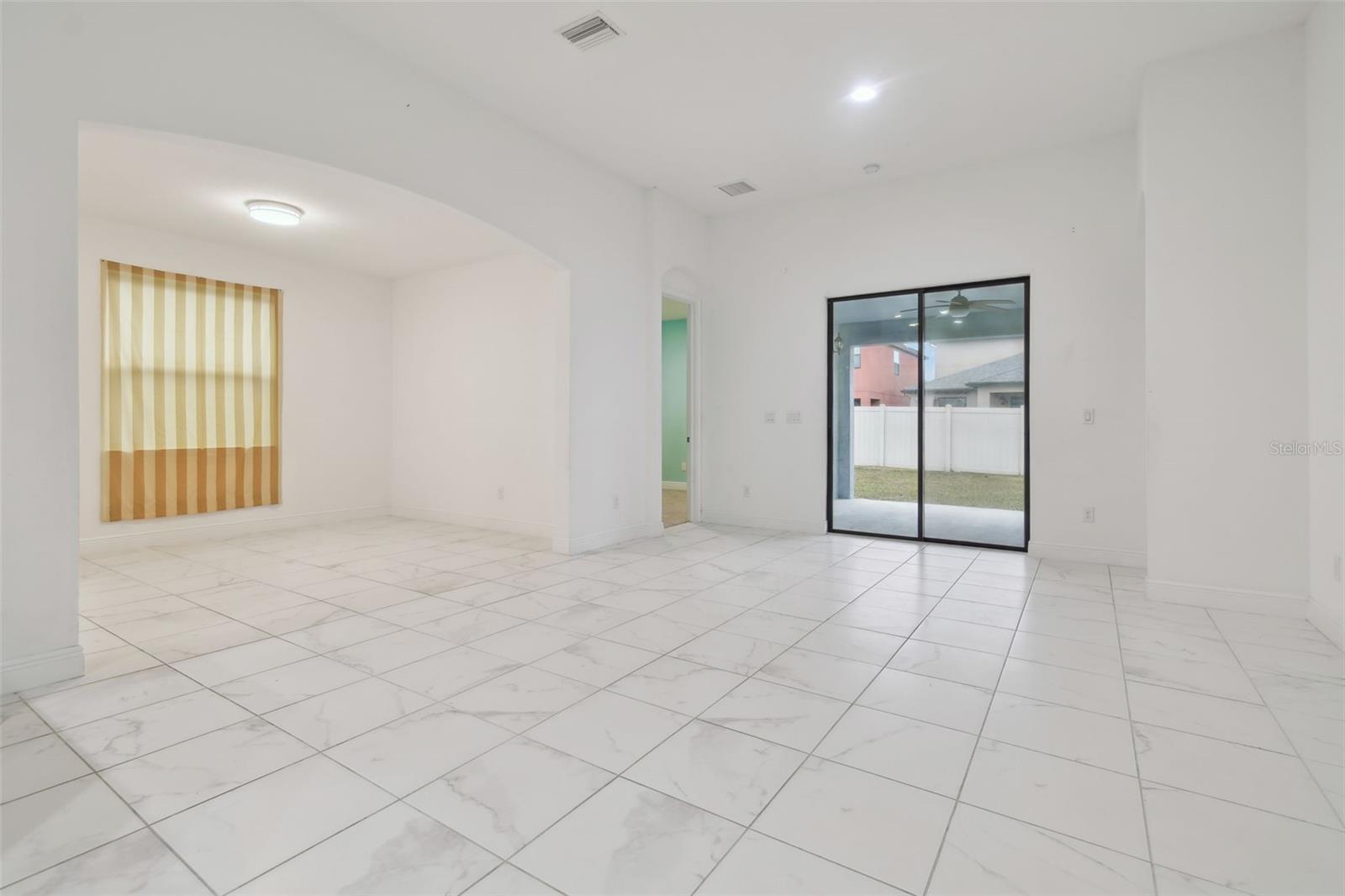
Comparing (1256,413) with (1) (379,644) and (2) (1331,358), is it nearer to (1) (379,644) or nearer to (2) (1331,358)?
(2) (1331,358)

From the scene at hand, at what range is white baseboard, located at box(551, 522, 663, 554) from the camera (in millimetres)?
5219

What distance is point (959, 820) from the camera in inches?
66.5

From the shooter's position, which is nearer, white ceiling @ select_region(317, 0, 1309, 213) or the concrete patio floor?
white ceiling @ select_region(317, 0, 1309, 213)

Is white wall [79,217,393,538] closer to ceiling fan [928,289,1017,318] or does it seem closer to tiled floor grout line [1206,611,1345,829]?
ceiling fan [928,289,1017,318]

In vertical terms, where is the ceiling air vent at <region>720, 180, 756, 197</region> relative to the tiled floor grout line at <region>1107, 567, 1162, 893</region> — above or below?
above

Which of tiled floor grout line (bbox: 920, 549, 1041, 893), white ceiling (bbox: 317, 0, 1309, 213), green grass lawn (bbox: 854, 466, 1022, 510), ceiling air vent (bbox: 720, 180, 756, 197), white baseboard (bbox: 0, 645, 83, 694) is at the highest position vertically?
ceiling air vent (bbox: 720, 180, 756, 197)

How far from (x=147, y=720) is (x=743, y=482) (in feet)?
17.1

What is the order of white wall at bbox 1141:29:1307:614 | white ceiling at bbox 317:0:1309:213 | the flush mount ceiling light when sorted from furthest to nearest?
the flush mount ceiling light < white wall at bbox 1141:29:1307:614 < white ceiling at bbox 317:0:1309:213

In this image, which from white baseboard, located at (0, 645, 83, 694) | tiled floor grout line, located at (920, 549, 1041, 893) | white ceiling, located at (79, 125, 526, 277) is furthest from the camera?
white ceiling, located at (79, 125, 526, 277)

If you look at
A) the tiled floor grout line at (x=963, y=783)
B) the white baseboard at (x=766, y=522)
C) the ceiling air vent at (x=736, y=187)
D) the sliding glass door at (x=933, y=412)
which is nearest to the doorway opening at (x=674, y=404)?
the white baseboard at (x=766, y=522)

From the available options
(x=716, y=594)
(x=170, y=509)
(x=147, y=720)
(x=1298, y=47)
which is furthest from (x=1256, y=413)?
(x=170, y=509)

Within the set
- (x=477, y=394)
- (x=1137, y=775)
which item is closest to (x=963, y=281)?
(x=1137, y=775)

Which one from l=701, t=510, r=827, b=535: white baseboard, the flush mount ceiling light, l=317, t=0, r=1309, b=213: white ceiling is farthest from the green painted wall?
the flush mount ceiling light

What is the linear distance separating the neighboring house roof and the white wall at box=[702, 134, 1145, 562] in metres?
0.29
